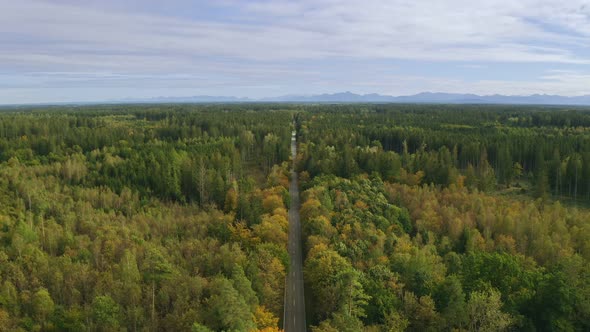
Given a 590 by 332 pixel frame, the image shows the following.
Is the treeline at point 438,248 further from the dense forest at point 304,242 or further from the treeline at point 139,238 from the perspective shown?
the treeline at point 139,238

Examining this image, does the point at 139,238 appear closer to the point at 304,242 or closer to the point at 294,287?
the point at 304,242

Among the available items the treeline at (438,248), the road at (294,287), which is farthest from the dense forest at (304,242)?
the road at (294,287)

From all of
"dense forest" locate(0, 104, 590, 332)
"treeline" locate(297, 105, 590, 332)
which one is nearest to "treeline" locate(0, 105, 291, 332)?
"dense forest" locate(0, 104, 590, 332)

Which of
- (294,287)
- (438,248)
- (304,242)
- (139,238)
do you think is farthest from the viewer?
(304,242)

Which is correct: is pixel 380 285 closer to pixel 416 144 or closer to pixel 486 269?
pixel 486 269

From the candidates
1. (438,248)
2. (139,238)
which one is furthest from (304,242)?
(139,238)

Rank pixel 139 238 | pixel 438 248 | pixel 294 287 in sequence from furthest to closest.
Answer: pixel 139 238
pixel 438 248
pixel 294 287

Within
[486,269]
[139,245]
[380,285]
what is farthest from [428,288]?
[139,245]
